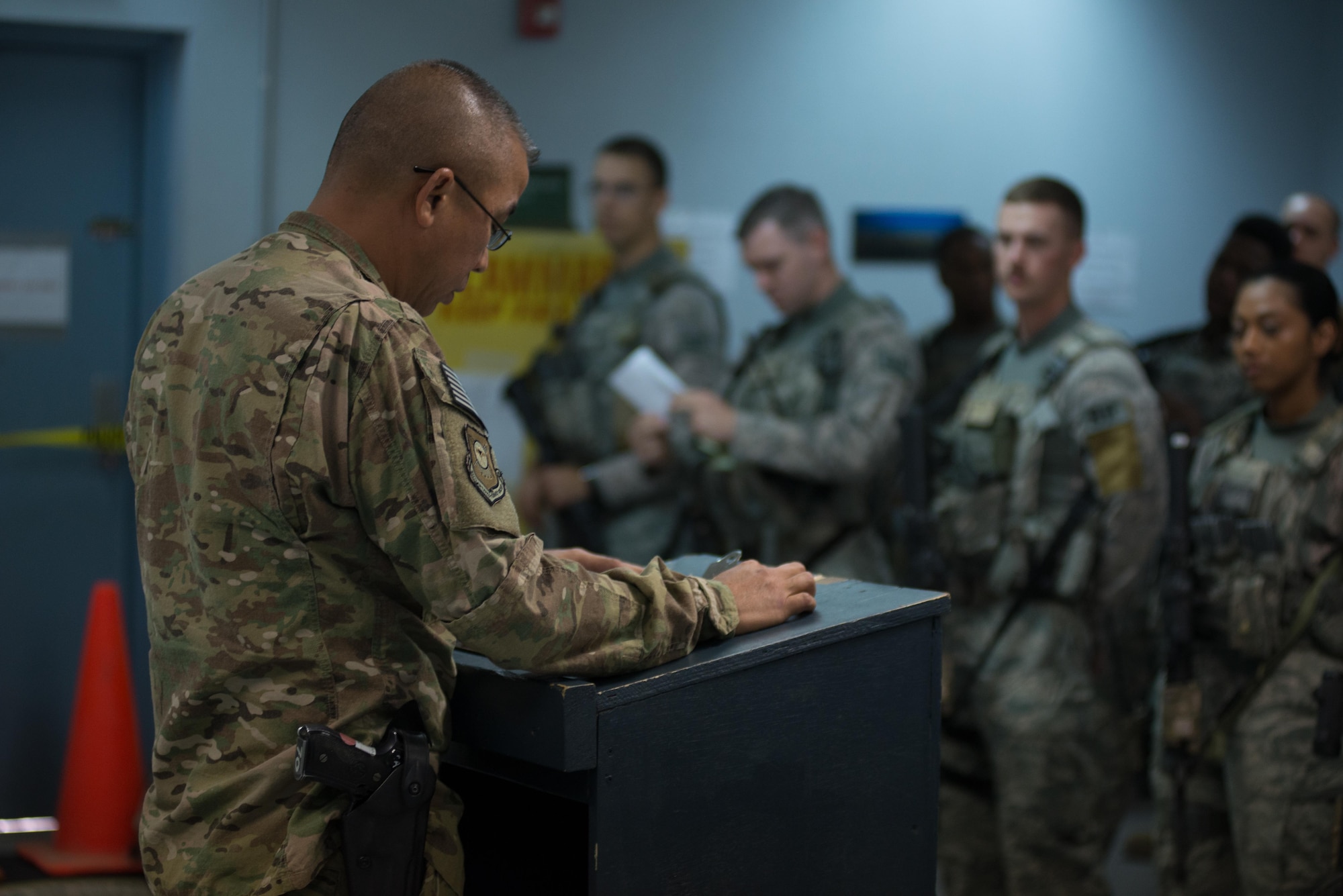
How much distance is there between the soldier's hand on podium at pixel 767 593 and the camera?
1.67 meters

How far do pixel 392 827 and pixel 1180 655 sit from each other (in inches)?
89.2

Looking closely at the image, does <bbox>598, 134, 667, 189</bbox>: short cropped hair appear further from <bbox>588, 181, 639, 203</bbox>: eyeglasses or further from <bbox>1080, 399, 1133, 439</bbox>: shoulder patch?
<bbox>1080, 399, 1133, 439</bbox>: shoulder patch

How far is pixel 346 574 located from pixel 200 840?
309 mm

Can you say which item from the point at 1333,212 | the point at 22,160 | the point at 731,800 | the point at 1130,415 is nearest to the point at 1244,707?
the point at 1130,415

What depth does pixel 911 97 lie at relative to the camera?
16.7 ft

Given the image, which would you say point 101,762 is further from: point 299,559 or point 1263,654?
point 1263,654

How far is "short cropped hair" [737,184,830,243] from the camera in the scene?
13.8ft

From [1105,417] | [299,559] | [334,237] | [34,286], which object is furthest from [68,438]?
[299,559]

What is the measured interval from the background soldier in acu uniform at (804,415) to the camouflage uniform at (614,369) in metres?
0.14

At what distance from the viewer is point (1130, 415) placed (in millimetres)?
3299

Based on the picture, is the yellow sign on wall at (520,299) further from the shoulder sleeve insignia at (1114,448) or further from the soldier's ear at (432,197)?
the soldier's ear at (432,197)

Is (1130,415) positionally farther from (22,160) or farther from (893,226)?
(22,160)

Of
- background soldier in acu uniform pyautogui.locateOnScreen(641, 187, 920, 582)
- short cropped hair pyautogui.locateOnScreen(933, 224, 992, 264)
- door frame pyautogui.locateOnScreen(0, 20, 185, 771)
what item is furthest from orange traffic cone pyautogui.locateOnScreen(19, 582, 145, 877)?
short cropped hair pyautogui.locateOnScreen(933, 224, 992, 264)

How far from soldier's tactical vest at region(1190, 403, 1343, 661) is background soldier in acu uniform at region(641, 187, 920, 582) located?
941 millimetres
